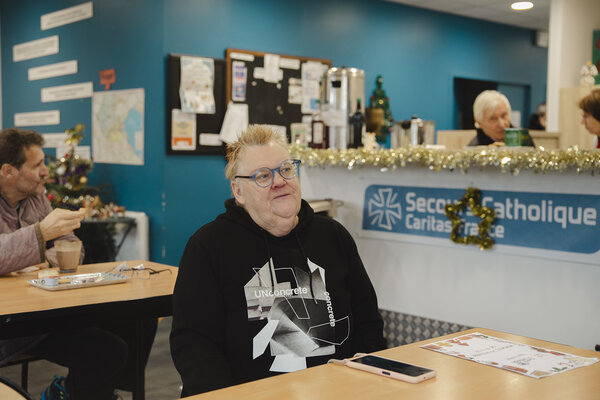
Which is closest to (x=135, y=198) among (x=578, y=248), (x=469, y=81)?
(x=578, y=248)

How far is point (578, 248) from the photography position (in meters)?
2.86

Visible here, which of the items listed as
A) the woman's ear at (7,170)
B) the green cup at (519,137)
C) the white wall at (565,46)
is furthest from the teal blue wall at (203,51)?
the green cup at (519,137)

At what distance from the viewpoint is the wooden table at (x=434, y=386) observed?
1326mm

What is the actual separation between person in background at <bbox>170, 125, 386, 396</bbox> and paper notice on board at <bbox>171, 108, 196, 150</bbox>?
350 cm

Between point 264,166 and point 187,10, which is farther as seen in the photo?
point 187,10

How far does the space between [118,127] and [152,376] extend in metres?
2.56

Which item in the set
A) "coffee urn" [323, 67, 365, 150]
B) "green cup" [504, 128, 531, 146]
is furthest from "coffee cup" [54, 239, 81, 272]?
"green cup" [504, 128, 531, 146]

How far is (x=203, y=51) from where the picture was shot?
558 centimetres

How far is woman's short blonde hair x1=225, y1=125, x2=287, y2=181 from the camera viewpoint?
6.49 ft

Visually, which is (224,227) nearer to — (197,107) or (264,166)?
(264,166)

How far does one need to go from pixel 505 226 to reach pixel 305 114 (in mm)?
3389

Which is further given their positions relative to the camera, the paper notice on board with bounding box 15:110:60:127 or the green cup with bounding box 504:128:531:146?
the paper notice on board with bounding box 15:110:60:127

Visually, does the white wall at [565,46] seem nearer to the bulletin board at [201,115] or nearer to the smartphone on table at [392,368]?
the bulletin board at [201,115]

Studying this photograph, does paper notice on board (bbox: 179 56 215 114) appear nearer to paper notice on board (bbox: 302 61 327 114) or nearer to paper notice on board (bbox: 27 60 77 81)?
paper notice on board (bbox: 302 61 327 114)
